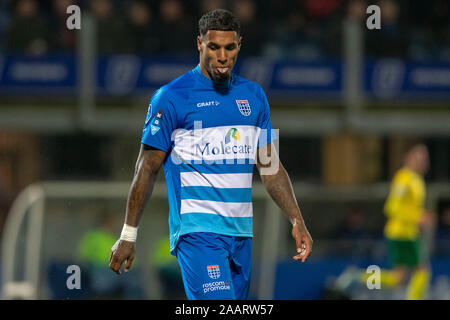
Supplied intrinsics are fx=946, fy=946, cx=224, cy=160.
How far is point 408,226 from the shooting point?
10.6m

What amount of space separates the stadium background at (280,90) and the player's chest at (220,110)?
18.1ft

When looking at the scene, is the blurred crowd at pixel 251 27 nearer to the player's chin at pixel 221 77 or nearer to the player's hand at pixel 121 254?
the player's chin at pixel 221 77

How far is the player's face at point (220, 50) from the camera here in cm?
455

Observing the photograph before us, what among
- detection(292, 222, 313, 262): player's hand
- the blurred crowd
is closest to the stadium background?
the blurred crowd

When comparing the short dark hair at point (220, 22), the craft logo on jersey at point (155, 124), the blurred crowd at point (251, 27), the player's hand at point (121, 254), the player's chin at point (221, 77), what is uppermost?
the blurred crowd at point (251, 27)

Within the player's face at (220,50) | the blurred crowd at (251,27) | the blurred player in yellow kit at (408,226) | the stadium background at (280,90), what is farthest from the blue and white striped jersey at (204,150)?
the blurred crowd at (251,27)

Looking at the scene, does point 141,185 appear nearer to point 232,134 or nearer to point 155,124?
point 155,124

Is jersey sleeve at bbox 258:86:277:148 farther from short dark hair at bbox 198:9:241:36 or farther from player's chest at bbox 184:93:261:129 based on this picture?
short dark hair at bbox 198:9:241:36

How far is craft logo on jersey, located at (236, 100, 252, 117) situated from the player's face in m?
0.16

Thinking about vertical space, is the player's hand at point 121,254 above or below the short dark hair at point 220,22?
below

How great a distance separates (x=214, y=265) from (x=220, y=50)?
103cm

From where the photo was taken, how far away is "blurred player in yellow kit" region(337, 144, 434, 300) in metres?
10.5

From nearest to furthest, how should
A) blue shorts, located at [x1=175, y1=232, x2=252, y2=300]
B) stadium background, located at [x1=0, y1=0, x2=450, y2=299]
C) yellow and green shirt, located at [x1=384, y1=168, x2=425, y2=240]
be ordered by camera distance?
blue shorts, located at [x1=175, y1=232, x2=252, y2=300]
yellow and green shirt, located at [x1=384, y1=168, x2=425, y2=240]
stadium background, located at [x1=0, y1=0, x2=450, y2=299]

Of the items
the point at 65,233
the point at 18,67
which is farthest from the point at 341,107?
the point at 65,233
